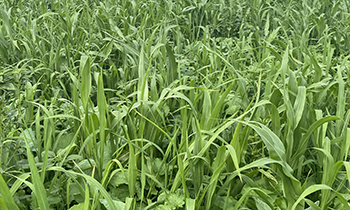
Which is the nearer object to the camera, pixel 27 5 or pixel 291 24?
pixel 291 24

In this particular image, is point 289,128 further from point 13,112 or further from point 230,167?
point 13,112

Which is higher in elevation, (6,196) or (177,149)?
(6,196)

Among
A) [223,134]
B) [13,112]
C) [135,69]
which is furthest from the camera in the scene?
[135,69]

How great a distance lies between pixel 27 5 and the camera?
11.5 ft

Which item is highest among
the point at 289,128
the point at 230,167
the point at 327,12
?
the point at 327,12

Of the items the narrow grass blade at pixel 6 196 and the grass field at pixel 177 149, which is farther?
the grass field at pixel 177 149

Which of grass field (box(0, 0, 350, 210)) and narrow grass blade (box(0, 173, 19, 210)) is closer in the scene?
narrow grass blade (box(0, 173, 19, 210))

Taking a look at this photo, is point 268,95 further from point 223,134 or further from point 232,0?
point 232,0

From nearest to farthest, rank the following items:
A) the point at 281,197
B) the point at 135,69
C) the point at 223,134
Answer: the point at 281,197 → the point at 223,134 → the point at 135,69

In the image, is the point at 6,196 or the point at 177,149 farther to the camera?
the point at 177,149

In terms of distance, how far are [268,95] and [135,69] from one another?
769 mm

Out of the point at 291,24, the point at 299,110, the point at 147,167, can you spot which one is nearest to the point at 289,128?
A: the point at 299,110

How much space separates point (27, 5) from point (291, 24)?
2659 millimetres

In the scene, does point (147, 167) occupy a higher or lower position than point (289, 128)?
lower
